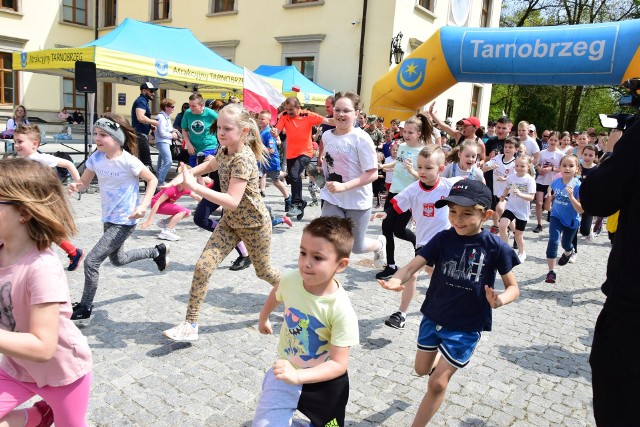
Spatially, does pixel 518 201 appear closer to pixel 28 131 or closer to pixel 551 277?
pixel 551 277

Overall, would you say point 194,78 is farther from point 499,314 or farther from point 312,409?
point 312,409

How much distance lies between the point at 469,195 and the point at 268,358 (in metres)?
1.90

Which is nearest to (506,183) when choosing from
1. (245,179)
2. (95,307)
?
(245,179)

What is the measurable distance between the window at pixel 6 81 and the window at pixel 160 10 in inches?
286

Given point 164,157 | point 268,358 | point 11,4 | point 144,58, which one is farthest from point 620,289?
point 11,4

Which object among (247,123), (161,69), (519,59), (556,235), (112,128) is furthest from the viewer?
(161,69)

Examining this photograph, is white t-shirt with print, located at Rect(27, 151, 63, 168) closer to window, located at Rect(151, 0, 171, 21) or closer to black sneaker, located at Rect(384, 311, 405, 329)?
black sneaker, located at Rect(384, 311, 405, 329)

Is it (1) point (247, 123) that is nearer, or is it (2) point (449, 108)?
(1) point (247, 123)

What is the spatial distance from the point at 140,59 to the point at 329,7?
9950mm

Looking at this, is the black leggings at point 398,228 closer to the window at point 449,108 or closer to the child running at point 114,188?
the child running at point 114,188

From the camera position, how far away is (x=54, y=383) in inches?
81.1

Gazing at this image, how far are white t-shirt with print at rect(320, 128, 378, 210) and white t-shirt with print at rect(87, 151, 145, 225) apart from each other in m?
1.73

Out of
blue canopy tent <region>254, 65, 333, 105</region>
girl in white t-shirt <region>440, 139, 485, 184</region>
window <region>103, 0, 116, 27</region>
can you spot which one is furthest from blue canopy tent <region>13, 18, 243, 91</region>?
window <region>103, 0, 116, 27</region>

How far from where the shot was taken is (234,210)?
3.96 meters
